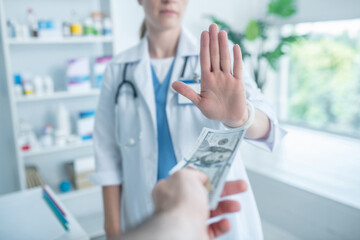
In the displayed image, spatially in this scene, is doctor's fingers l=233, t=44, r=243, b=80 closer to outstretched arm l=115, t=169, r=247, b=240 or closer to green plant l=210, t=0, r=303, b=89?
outstretched arm l=115, t=169, r=247, b=240

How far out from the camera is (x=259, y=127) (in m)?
0.93

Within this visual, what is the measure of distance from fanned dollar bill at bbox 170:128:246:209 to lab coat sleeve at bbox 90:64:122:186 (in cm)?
60

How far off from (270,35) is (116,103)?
2.45m

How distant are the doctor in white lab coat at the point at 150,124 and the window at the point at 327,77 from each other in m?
1.95

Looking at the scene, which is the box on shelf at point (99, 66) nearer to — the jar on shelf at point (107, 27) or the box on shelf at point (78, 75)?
the box on shelf at point (78, 75)

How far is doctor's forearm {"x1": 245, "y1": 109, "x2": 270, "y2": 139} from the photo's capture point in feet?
2.99

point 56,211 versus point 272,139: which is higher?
point 272,139

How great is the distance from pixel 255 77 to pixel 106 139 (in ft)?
6.63

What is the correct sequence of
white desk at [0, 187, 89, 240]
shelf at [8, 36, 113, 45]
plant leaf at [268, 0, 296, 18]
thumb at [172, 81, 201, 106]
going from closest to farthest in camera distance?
thumb at [172, 81, 201, 106]
white desk at [0, 187, 89, 240]
shelf at [8, 36, 113, 45]
plant leaf at [268, 0, 296, 18]

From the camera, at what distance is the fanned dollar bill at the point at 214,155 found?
2.08ft

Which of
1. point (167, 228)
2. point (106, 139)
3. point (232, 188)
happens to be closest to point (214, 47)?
point (232, 188)

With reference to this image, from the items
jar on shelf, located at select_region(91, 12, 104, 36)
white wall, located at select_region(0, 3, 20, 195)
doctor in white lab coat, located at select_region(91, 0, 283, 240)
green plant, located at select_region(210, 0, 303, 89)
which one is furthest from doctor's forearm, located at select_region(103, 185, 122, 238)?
green plant, located at select_region(210, 0, 303, 89)

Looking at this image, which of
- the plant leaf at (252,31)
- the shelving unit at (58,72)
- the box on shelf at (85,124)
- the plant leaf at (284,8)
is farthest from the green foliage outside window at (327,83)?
the box on shelf at (85,124)

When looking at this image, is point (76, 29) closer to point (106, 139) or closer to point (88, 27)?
point (88, 27)
